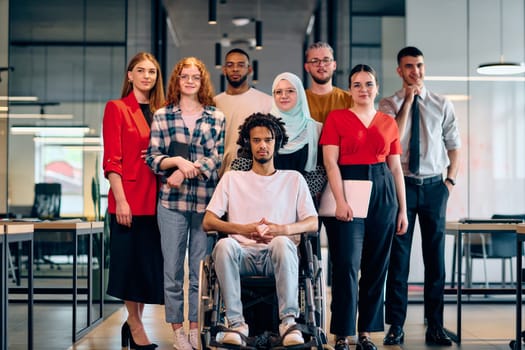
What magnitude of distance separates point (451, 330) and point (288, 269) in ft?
7.11

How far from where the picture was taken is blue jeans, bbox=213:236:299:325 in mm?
3352

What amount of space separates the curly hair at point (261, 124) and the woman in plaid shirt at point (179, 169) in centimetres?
19

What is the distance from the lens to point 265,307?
362 centimetres

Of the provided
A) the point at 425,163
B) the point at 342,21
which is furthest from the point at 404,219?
the point at 342,21

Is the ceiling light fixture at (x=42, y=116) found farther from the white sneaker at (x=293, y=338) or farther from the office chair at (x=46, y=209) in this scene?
the white sneaker at (x=293, y=338)

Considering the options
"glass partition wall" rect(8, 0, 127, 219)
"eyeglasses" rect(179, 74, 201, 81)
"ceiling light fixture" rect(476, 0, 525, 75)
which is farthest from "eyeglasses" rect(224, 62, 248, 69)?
"ceiling light fixture" rect(476, 0, 525, 75)

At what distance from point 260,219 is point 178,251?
0.52m

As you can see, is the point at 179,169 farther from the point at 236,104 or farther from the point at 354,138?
the point at 354,138

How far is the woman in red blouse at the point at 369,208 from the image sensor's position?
4031mm

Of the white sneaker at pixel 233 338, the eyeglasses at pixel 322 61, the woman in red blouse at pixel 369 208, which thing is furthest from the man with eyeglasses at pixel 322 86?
the white sneaker at pixel 233 338

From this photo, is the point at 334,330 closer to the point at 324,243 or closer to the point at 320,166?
the point at 320,166

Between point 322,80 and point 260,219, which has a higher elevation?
point 322,80

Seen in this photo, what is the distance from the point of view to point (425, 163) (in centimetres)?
451

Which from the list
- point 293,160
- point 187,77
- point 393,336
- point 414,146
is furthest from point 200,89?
point 393,336
